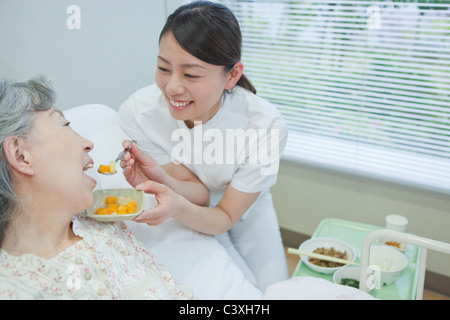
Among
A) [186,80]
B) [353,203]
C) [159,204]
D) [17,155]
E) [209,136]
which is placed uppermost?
[186,80]

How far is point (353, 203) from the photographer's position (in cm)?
246

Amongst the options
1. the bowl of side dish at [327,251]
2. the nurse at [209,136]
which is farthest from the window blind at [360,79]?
the nurse at [209,136]

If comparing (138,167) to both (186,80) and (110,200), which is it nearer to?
(110,200)

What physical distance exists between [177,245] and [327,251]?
645 mm

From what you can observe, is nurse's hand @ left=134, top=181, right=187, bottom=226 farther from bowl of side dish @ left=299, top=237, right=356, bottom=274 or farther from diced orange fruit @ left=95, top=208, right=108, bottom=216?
bowl of side dish @ left=299, top=237, right=356, bottom=274

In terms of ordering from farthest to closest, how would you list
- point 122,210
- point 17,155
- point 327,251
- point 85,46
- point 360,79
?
point 360,79 → point 327,251 → point 85,46 → point 122,210 → point 17,155

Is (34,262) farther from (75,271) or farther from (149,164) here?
(149,164)

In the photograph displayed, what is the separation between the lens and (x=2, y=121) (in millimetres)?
1017

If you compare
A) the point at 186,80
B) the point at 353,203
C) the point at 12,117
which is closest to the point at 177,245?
the point at 186,80

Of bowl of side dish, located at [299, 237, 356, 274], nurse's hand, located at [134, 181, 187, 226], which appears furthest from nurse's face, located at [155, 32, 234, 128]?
bowl of side dish, located at [299, 237, 356, 274]

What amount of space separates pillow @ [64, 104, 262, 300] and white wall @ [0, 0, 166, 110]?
0.13 m

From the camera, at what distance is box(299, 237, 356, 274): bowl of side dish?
167 cm
